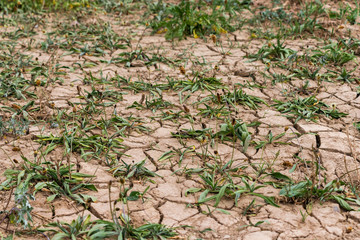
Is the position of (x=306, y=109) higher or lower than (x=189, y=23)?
lower

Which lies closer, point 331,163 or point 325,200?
point 325,200

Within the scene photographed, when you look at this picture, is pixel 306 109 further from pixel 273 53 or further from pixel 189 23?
pixel 189 23

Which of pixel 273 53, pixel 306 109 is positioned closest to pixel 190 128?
pixel 306 109

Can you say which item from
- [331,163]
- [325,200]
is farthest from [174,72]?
[325,200]

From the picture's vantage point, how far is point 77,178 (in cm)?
287

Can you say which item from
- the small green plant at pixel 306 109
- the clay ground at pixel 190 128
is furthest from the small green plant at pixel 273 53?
the small green plant at pixel 306 109

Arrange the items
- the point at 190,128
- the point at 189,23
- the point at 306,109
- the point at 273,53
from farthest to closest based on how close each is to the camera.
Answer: the point at 189,23 → the point at 273,53 → the point at 306,109 → the point at 190,128

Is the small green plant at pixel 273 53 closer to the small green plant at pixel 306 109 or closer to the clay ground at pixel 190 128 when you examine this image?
the clay ground at pixel 190 128

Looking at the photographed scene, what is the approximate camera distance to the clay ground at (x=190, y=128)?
2653 mm

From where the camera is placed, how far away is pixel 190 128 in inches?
141

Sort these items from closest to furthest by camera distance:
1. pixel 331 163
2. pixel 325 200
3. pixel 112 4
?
1. pixel 325 200
2. pixel 331 163
3. pixel 112 4

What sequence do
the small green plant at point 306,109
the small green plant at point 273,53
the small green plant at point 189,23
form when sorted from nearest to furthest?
the small green plant at point 306,109
the small green plant at point 273,53
the small green plant at point 189,23

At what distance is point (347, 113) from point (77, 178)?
7.39ft

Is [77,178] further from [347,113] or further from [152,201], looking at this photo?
[347,113]
